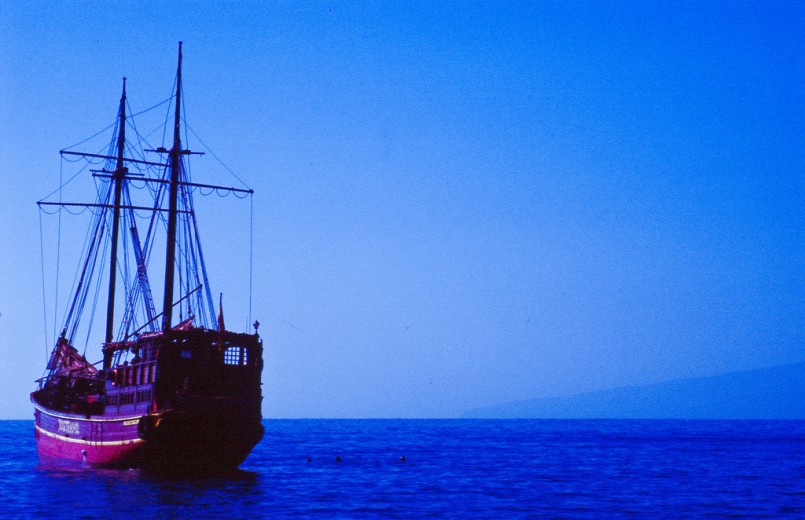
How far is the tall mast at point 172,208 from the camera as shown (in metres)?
56.7

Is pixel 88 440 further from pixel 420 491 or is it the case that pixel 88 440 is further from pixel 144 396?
pixel 420 491

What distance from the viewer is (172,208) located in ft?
191

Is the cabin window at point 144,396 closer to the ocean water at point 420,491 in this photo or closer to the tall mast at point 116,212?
the ocean water at point 420,491

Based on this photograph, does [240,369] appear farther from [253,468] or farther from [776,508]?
[776,508]

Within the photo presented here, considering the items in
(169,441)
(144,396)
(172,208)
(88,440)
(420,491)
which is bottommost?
(420,491)

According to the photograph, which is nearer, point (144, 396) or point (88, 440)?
point (144, 396)

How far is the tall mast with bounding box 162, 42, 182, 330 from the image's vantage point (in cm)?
5672

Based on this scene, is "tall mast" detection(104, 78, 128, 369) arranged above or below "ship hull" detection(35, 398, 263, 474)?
above

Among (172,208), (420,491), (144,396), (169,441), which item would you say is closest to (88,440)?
(144,396)

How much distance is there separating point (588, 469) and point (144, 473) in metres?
36.6

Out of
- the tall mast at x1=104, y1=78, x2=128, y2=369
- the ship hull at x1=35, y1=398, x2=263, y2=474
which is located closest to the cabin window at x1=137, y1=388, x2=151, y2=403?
the ship hull at x1=35, y1=398, x2=263, y2=474

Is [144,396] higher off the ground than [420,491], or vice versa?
[144,396]

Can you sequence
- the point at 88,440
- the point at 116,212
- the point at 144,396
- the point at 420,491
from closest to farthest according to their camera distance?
1. the point at 144,396
2. the point at 420,491
3. the point at 88,440
4. the point at 116,212

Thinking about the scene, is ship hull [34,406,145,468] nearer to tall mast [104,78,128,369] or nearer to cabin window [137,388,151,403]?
cabin window [137,388,151,403]
